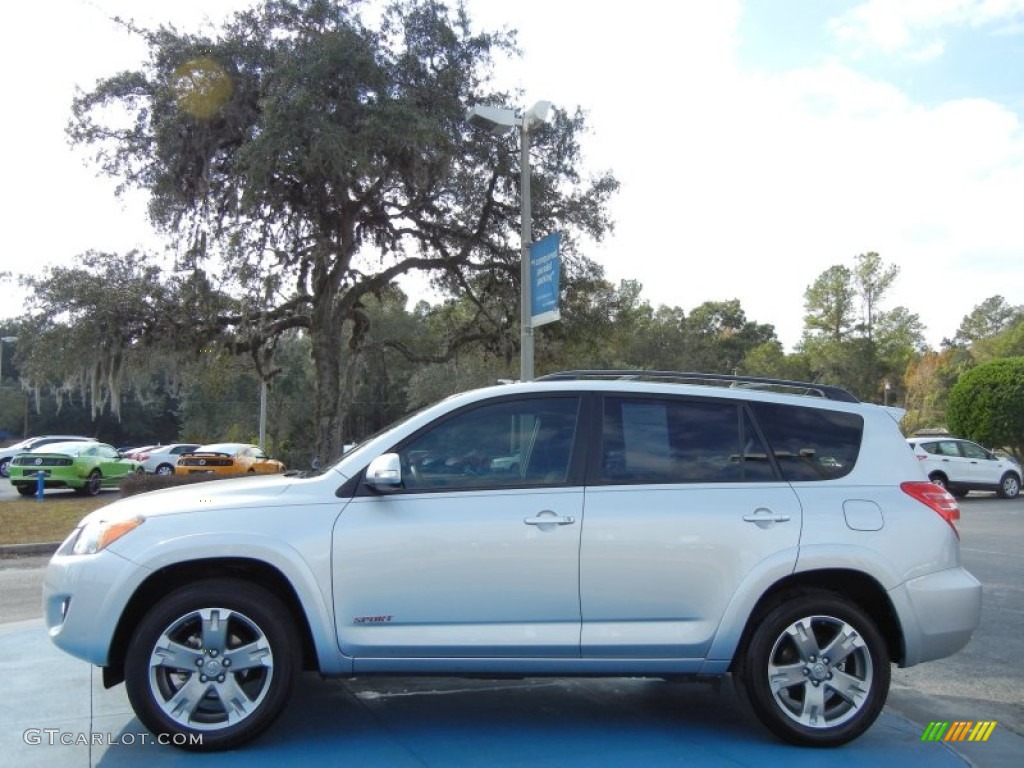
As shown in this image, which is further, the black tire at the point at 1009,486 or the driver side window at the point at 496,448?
the black tire at the point at 1009,486

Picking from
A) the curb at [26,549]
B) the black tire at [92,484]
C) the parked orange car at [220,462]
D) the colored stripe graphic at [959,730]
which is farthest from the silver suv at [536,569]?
the parked orange car at [220,462]

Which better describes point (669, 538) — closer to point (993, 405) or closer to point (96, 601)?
point (96, 601)

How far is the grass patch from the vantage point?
47.8 ft

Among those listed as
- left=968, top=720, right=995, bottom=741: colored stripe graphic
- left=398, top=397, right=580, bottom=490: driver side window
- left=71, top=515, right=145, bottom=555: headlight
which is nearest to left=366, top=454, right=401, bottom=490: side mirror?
left=398, top=397, right=580, bottom=490: driver side window

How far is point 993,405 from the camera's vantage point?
29078 millimetres

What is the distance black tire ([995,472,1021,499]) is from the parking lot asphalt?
21.0 m

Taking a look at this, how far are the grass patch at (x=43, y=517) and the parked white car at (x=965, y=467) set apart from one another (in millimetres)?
19527

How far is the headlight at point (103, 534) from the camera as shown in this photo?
4.31 metres

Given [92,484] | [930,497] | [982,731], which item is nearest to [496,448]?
[930,497]

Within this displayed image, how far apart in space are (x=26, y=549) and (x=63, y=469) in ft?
33.4

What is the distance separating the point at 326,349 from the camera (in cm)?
2028

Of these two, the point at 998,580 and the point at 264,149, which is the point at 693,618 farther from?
the point at 264,149

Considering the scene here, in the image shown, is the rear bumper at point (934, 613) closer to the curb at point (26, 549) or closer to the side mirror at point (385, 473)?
the side mirror at point (385, 473)

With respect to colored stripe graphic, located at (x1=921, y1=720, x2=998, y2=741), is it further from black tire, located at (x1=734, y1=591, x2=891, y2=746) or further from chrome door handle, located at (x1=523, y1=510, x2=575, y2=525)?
chrome door handle, located at (x1=523, y1=510, x2=575, y2=525)
